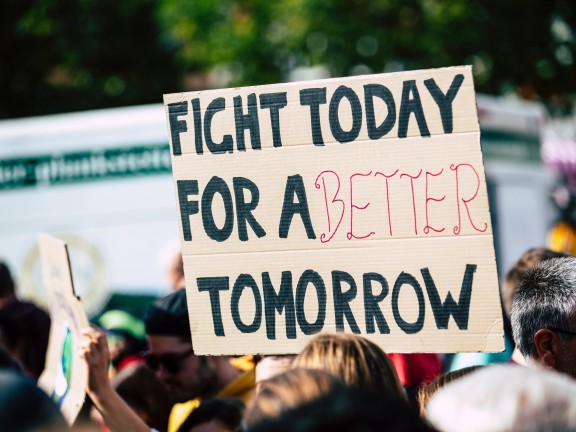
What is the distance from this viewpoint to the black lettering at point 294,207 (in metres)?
3.04

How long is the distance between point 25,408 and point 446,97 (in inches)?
66.3

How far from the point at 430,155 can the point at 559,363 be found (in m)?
0.73

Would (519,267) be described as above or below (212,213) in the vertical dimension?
below

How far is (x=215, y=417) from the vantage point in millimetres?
3307

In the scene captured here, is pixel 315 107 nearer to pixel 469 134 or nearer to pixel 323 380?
pixel 469 134

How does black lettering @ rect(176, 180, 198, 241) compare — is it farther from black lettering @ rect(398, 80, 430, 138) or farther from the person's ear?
the person's ear

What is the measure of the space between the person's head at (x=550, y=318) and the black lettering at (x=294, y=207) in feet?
2.28

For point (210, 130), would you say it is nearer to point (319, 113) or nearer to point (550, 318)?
point (319, 113)

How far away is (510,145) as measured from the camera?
1031 centimetres

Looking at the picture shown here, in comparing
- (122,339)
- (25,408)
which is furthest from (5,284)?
(25,408)

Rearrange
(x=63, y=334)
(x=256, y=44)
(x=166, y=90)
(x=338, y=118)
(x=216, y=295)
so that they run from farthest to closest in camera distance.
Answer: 1. (x=166, y=90)
2. (x=256, y=44)
3. (x=63, y=334)
4. (x=216, y=295)
5. (x=338, y=118)

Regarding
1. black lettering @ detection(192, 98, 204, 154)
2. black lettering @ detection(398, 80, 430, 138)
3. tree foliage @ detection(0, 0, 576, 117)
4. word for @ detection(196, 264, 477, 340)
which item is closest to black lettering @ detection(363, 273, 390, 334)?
word for @ detection(196, 264, 477, 340)

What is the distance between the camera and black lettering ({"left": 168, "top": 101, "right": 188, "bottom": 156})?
3.17 metres

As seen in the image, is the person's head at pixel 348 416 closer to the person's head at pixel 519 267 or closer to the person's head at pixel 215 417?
the person's head at pixel 215 417
